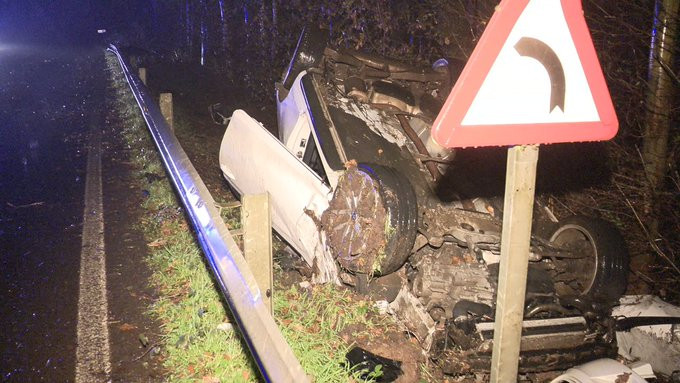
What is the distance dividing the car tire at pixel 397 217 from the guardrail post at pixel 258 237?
0.97 meters

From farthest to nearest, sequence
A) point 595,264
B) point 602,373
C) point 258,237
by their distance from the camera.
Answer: point 595,264
point 602,373
point 258,237

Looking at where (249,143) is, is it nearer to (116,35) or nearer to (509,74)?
(509,74)

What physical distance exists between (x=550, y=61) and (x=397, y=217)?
5.22 ft

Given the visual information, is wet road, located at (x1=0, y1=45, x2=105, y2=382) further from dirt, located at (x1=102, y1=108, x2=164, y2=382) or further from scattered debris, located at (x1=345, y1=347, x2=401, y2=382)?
scattered debris, located at (x1=345, y1=347, x2=401, y2=382)

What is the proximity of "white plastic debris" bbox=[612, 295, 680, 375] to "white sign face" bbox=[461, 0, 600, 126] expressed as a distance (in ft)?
8.60

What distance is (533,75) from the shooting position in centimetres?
161

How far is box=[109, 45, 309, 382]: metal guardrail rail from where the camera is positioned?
1547mm

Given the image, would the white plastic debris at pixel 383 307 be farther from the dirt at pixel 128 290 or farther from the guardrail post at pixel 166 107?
the guardrail post at pixel 166 107

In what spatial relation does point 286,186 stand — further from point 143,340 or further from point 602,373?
point 602,373

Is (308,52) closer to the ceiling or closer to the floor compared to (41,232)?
closer to the ceiling

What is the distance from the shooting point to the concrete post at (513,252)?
1.64 meters

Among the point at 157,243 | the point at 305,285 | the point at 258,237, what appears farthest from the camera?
the point at 157,243

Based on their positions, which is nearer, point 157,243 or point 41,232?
point 157,243

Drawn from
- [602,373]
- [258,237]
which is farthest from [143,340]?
[602,373]
